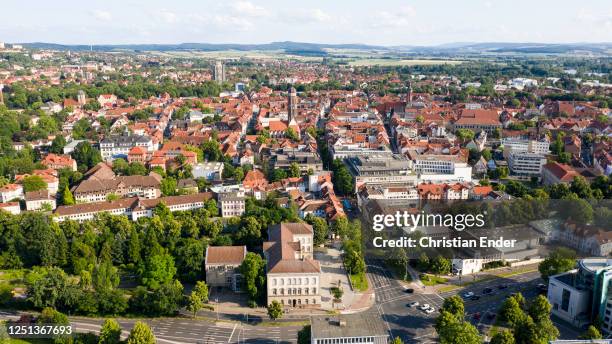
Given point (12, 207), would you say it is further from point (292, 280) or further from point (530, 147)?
point (530, 147)

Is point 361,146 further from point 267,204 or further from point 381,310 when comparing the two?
point 381,310

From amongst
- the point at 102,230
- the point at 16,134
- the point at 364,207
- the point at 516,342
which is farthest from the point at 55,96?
the point at 516,342

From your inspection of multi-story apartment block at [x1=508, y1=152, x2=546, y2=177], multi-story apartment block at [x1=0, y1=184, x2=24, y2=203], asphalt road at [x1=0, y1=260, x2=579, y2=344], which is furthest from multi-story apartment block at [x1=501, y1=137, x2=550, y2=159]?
multi-story apartment block at [x1=0, y1=184, x2=24, y2=203]

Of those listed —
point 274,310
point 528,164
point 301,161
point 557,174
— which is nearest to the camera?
point 274,310

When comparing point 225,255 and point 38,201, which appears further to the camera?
point 38,201

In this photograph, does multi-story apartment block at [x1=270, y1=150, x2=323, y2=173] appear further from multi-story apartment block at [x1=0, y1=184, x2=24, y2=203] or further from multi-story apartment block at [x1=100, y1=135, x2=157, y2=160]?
multi-story apartment block at [x1=0, y1=184, x2=24, y2=203]

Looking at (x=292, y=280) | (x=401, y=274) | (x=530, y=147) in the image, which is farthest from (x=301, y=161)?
(x=530, y=147)
